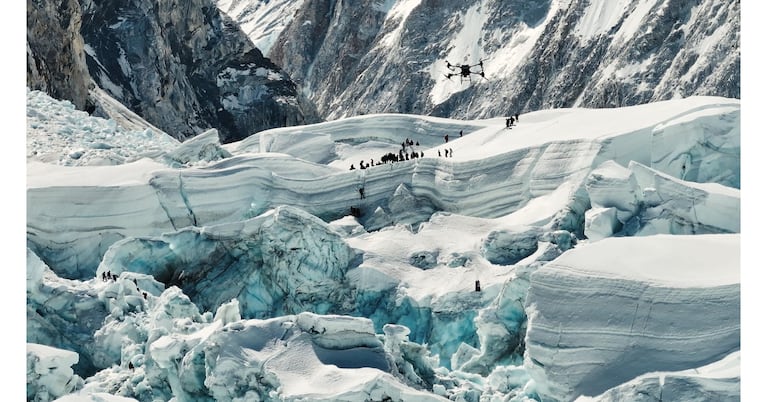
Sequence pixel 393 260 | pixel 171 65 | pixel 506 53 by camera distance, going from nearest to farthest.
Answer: pixel 393 260
pixel 171 65
pixel 506 53

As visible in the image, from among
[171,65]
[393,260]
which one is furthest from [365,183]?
[171,65]

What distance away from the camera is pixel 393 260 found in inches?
1366

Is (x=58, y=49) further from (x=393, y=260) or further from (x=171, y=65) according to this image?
(x=393, y=260)

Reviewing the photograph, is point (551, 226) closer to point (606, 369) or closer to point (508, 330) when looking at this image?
point (508, 330)

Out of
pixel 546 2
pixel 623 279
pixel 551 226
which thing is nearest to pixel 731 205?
pixel 551 226

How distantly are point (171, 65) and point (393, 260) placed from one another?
5009 centimetres

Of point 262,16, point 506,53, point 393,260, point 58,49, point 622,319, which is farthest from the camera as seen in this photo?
point 262,16

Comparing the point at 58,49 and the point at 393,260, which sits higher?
the point at 58,49

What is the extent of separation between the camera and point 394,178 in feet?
126

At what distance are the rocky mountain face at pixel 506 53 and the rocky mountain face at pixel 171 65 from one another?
1489 inches

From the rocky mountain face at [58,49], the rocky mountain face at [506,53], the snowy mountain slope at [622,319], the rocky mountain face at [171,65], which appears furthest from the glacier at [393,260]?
the rocky mountain face at [506,53]

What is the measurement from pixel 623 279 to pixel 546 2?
119 meters

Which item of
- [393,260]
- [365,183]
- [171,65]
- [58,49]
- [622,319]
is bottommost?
[171,65]

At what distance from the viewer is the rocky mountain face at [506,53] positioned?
4606 inches
